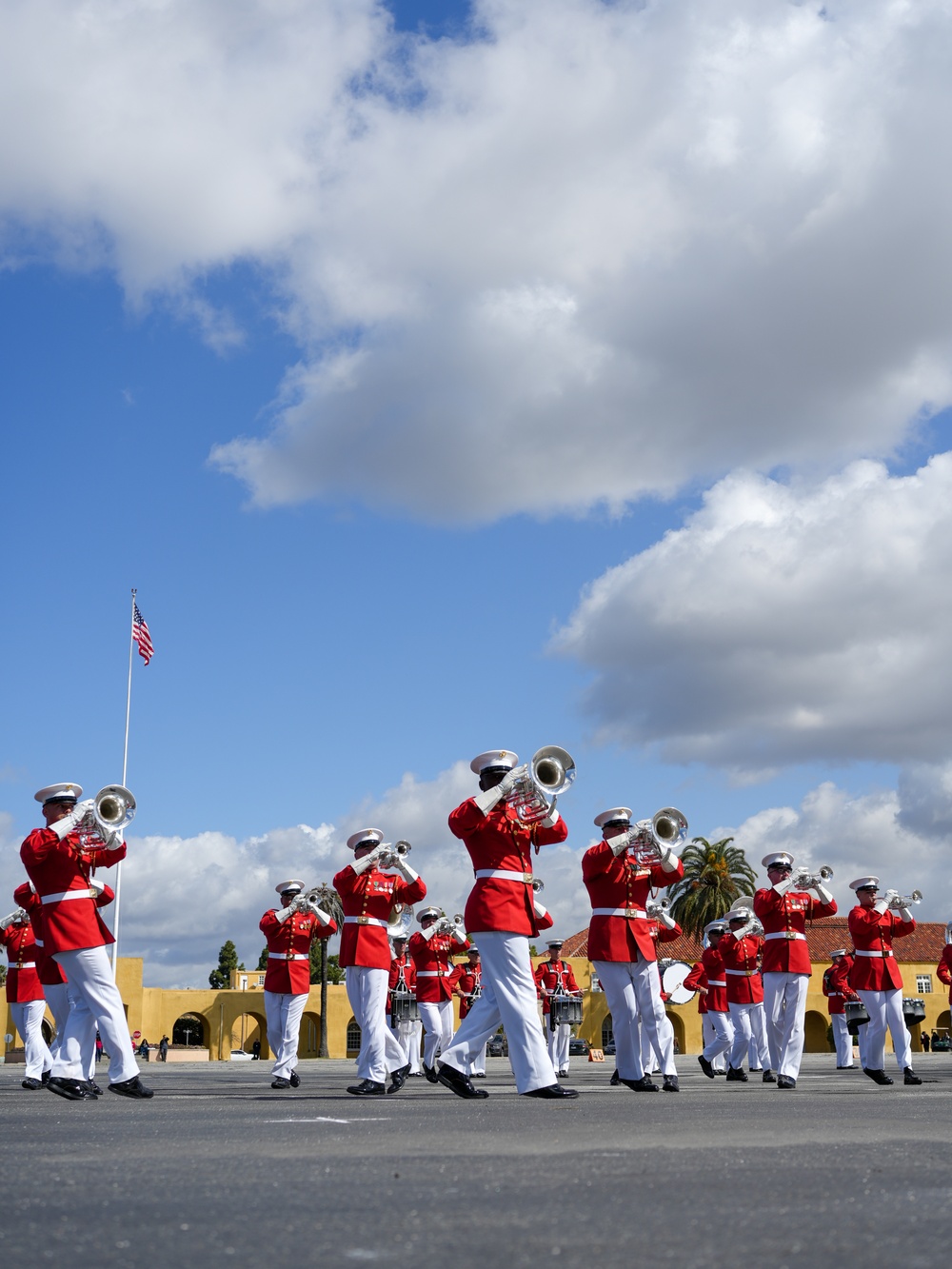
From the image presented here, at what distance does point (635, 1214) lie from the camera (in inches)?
151

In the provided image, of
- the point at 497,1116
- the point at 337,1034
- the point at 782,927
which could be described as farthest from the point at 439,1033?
the point at 337,1034

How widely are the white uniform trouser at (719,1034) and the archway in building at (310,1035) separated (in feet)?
183

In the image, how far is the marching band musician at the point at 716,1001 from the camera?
19.3 m

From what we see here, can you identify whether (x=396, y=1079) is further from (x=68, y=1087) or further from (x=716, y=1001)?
(x=716, y=1001)

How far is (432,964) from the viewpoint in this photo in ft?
67.7

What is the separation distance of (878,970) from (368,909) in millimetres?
6262

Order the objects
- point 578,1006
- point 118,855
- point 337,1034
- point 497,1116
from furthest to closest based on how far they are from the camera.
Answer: point 337,1034 → point 578,1006 → point 118,855 → point 497,1116

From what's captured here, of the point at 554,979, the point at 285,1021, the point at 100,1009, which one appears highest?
the point at 554,979

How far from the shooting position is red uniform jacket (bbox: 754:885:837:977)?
15.3 metres

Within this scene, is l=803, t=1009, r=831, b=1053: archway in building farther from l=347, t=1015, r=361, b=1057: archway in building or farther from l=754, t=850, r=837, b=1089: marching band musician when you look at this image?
l=754, t=850, r=837, b=1089: marching band musician

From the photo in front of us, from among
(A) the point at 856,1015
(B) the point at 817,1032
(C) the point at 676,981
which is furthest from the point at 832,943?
(A) the point at 856,1015

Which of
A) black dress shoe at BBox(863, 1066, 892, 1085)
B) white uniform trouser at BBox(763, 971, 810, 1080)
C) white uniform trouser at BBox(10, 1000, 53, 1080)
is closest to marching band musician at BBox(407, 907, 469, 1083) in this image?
white uniform trouser at BBox(10, 1000, 53, 1080)

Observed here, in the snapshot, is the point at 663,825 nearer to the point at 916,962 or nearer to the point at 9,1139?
Answer: the point at 9,1139

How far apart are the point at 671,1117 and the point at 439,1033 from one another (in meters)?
13.1
